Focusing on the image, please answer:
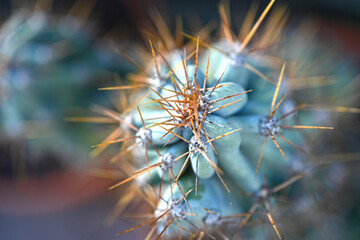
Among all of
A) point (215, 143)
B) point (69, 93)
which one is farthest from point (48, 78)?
point (215, 143)

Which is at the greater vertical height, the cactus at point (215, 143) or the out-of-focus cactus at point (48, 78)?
Answer: the out-of-focus cactus at point (48, 78)

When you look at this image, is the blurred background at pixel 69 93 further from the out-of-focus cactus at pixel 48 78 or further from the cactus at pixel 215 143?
the cactus at pixel 215 143

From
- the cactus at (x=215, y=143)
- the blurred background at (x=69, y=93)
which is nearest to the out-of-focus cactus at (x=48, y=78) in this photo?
the blurred background at (x=69, y=93)

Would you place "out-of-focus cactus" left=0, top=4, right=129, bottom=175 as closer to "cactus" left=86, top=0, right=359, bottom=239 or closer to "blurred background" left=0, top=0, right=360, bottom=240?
"blurred background" left=0, top=0, right=360, bottom=240

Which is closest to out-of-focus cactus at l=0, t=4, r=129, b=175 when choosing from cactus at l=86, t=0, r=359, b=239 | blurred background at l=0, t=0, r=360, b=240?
blurred background at l=0, t=0, r=360, b=240

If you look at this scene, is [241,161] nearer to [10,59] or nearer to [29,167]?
[10,59]
